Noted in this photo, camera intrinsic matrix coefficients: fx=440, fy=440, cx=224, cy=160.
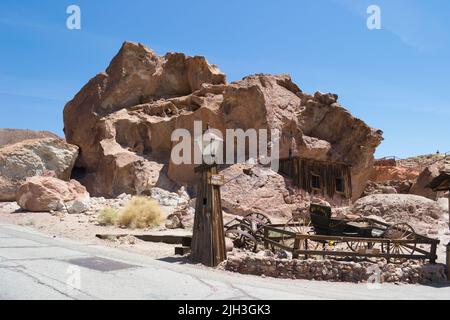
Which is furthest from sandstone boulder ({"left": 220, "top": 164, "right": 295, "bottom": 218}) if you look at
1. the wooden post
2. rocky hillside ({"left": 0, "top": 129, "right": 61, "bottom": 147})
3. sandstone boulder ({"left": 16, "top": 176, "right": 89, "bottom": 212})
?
rocky hillside ({"left": 0, "top": 129, "right": 61, "bottom": 147})

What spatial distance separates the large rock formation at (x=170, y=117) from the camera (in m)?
22.6

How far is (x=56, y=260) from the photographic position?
358 inches

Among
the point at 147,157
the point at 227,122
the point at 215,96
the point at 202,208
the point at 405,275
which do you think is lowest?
the point at 405,275

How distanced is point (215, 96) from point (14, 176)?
1161 centimetres

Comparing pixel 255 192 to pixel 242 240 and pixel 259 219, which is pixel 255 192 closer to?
pixel 259 219

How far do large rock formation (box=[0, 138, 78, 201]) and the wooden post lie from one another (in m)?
16.3

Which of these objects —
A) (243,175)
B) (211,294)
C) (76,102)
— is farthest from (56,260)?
(76,102)

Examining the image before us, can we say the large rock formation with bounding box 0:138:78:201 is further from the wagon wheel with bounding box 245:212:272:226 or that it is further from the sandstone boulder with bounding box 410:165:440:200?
the sandstone boulder with bounding box 410:165:440:200

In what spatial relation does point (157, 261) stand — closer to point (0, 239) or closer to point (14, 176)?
point (0, 239)

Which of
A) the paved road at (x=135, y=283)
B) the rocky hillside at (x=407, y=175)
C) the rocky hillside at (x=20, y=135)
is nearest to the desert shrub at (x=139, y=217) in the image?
the paved road at (x=135, y=283)

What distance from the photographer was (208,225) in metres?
10.0

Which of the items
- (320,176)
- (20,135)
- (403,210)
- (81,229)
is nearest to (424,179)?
(320,176)

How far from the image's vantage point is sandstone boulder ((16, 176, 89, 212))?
19.4 metres

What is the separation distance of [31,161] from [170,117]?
7.99 metres
